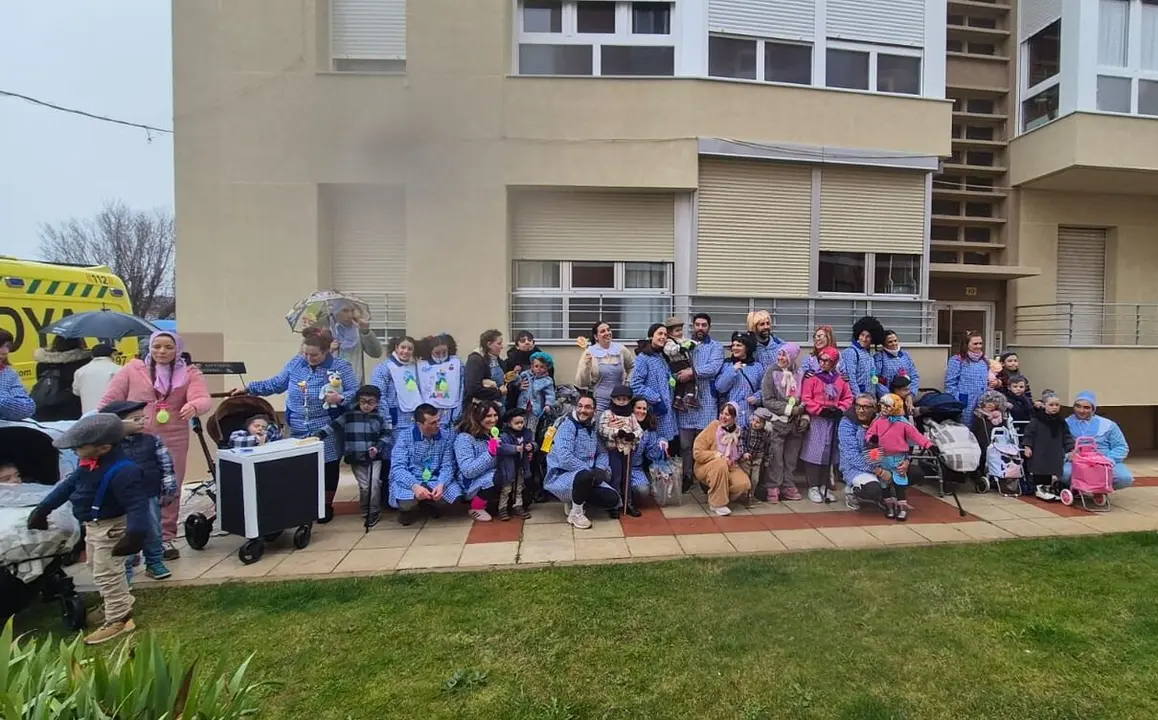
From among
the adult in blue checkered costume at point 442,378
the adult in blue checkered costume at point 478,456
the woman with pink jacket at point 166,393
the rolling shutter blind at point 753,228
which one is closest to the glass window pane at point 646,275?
the rolling shutter blind at point 753,228

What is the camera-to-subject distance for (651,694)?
108 inches

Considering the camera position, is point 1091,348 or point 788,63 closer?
point 1091,348

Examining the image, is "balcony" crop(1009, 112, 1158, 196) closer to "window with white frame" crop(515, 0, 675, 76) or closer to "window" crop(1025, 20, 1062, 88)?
"window" crop(1025, 20, 1062, 88)

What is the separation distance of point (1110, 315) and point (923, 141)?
4.60 m

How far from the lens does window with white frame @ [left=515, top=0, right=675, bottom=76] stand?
753cm

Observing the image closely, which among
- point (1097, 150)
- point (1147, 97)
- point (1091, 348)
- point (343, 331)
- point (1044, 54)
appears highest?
point (1044, 54)

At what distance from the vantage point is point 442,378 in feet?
18.6

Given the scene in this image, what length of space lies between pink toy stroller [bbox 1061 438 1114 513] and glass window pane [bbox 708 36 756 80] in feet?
18.7

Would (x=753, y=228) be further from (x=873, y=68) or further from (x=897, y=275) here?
(x=873, y=68)

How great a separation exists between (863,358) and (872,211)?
268 centimetres

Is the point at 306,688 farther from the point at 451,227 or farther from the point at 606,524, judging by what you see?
the point at 451,227

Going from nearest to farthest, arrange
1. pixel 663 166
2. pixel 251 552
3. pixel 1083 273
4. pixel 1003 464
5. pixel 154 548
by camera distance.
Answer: pixel 154 548 < pixel 251 552 < pixel 1003 464 < pixel 663 166 < pixel 1083 273

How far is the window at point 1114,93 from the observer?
8.53 metres

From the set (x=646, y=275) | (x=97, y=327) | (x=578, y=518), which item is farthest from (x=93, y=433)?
(x=646, y=275)
